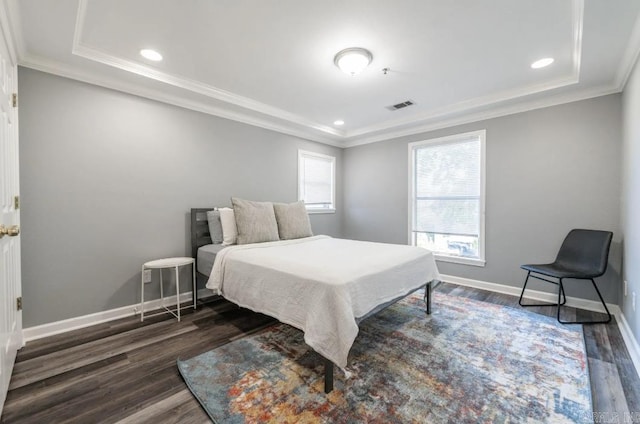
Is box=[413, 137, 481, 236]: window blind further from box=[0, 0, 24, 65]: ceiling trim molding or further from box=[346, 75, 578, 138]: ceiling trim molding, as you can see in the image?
box=[0, 0, 24, 65]: ceiling trim molding

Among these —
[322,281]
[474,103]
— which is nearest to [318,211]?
[474,103]

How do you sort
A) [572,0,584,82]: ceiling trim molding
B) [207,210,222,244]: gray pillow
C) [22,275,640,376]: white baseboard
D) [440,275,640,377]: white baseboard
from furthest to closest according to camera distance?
[207,210,222,244]: gray pillow → [22,275,640,376]: white baseboard → [440,275,640,377]: white baseboard → [572,0,584,82]: ceiling trim molding

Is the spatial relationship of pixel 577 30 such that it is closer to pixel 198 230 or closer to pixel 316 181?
pixel 316 181

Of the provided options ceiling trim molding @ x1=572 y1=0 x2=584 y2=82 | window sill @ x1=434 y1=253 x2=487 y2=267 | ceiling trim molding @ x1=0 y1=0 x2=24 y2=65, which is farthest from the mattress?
ceiling trim molding @ x1=572 y1=0 x2=584 y2=82

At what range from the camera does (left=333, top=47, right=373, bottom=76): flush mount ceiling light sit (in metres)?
2.38

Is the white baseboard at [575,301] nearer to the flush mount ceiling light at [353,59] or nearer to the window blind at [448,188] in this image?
the window blind at [448,188]

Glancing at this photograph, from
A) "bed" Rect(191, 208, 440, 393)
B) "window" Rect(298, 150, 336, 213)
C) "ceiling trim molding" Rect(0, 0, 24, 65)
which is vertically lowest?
"bed" Rect(191, 208, 440, 393)

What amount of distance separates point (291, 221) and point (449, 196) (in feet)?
7.91

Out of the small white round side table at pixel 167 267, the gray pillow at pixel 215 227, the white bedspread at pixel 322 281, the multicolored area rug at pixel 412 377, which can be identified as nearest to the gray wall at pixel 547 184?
the multicolored area rug at pixel 412 377

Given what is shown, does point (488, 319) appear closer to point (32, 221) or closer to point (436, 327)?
point (436, 327)

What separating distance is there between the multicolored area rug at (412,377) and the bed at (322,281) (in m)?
0.24

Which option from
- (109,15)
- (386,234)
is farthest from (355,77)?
(386,234)

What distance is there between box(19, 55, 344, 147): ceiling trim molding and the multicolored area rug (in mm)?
2692

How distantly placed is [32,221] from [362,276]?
282cm
